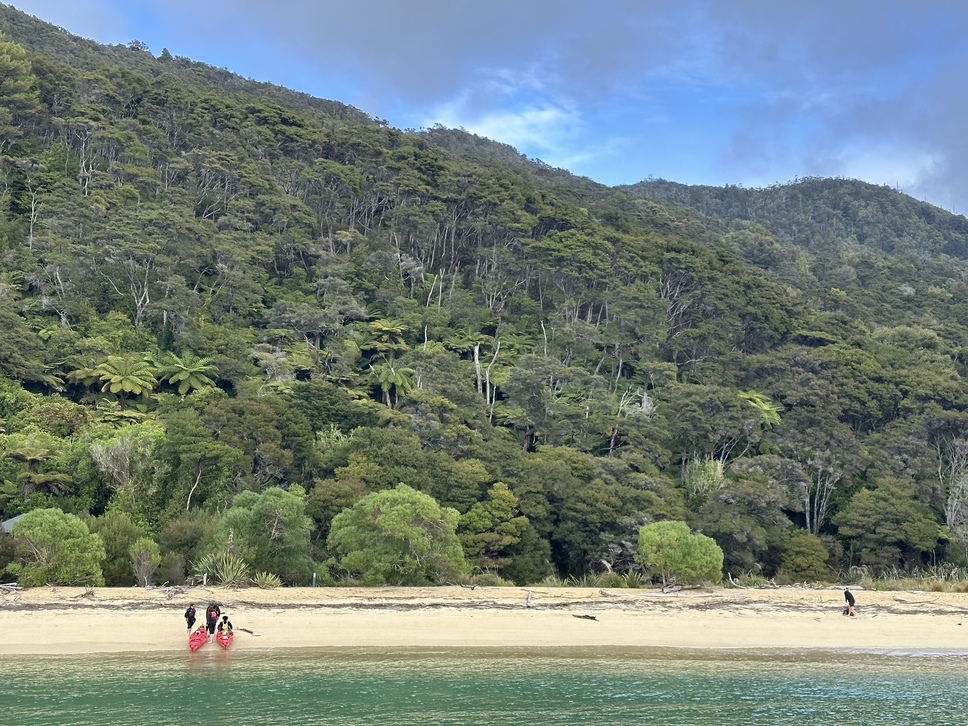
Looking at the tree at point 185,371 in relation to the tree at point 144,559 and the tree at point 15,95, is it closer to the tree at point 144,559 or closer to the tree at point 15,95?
the tree at point 144,559

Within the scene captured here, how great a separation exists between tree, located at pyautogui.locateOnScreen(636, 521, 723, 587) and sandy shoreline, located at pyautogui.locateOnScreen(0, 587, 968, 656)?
1.20m

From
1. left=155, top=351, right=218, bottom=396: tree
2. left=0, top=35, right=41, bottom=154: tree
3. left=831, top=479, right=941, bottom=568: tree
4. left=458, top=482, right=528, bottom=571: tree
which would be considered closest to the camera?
left=458, top=482, right=528, bottom=571: tree

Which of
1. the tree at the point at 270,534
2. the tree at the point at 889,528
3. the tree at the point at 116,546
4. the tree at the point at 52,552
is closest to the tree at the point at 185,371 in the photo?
the tree at the point at 116,546

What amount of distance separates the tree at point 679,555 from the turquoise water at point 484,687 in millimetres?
5538

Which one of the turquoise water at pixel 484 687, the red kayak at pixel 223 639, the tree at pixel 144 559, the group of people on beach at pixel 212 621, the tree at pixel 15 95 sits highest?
the tree at pixel 15 95

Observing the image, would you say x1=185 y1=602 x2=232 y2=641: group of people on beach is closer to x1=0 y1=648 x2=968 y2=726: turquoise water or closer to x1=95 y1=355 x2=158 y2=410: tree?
A: x1=0 y1=648 x2=968 y2=726: turquoise water

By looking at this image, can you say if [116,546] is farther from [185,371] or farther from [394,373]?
[394,373]

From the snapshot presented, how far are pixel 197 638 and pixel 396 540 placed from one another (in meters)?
6.39

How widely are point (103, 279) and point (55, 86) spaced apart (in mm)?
16803

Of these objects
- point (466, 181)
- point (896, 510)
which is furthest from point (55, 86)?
point (896, 510)

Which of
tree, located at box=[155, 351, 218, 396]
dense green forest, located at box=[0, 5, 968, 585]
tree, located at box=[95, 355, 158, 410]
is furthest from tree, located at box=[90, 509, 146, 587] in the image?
tree, located at box=[155, 351, 218, 396]

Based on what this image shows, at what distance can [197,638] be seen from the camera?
15.8 meters

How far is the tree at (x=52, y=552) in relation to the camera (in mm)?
19016

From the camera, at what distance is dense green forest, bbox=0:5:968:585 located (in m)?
24.0
